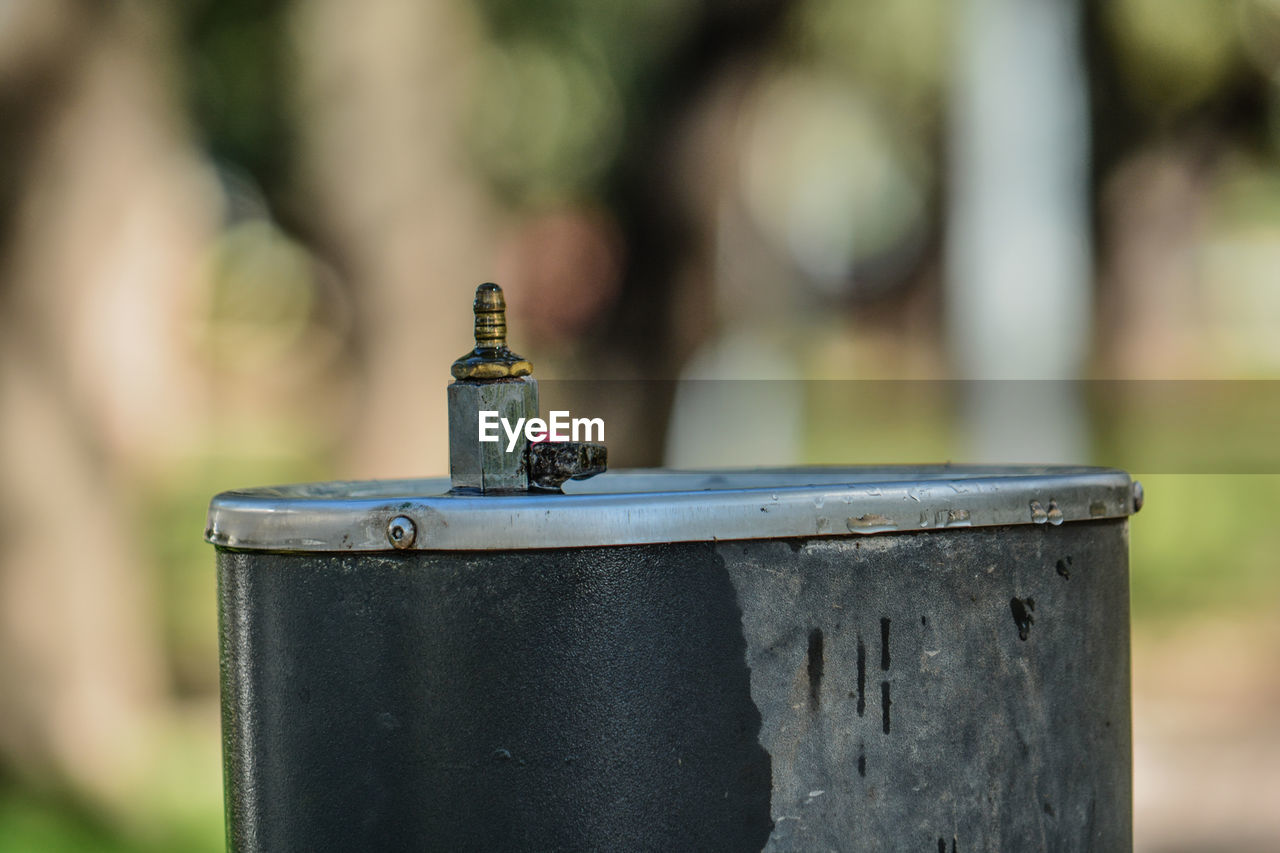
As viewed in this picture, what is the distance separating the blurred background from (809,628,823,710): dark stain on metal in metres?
4.15

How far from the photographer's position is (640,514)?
46.8 inches

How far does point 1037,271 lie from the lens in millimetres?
6016

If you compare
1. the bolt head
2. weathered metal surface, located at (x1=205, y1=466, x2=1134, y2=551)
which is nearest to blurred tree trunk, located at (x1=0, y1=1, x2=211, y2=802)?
weathered metal surface, located at (x1=205, y1=466, x2=1134, y2=551)

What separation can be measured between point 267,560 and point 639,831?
1.36ft

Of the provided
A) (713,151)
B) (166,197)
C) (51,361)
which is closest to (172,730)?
(51,361)

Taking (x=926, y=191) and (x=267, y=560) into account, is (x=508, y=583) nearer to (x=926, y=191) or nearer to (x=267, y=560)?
(x=267, y=560)

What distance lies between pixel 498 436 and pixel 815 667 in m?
0.40

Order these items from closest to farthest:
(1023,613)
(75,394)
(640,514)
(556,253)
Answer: (640,514) < (1023,613) < (75,394) < (556,253)

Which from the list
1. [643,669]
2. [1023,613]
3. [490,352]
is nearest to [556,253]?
[490,352]

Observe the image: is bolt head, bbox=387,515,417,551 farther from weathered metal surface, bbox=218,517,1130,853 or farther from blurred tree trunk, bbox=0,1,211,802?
blurred tree trunk, bbox=0,1,211,802

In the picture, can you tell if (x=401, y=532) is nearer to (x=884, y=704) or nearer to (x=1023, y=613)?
(x=884, y=704)

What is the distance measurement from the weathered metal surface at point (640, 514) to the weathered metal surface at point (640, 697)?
0.02 m

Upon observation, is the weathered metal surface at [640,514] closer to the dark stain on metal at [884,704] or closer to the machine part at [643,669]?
the machine part at [643,669]

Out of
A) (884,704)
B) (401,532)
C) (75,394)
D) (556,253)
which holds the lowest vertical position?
(884,704)
